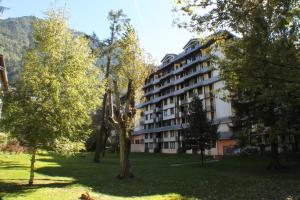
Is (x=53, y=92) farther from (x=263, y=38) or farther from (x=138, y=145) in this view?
(x=138, y=145)

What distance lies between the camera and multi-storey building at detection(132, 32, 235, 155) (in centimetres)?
6438

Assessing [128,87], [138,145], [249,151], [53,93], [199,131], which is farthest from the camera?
[138,145]

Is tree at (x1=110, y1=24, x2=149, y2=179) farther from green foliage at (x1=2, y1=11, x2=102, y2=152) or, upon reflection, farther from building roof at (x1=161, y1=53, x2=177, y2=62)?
building roof at (x1=161, y1=53, x2=177, y2=62)

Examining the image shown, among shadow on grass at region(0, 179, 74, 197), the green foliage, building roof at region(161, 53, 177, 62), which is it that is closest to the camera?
shadow on grass at region(0, 179, 74, 197)

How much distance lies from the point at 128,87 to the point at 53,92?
23.6 ft

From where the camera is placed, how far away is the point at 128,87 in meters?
24.8

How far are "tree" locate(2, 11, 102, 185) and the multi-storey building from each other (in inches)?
1687

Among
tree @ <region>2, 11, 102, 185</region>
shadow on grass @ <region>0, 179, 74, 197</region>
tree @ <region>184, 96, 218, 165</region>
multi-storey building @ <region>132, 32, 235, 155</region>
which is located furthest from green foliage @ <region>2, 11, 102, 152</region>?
multi-storey building @ <region>132, 32, 235, 155</region>

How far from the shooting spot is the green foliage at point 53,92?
61.0 ft

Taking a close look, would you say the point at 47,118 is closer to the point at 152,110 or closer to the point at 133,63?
the point at 133,63

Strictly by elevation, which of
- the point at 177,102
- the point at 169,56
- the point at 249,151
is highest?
the point at 169,56

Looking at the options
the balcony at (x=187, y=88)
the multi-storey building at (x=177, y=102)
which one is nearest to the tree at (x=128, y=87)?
the balcony at (x=187, y=88)

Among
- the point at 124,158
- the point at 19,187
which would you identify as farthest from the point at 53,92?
the point at 124,158

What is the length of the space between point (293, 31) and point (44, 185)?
15.6 meters
